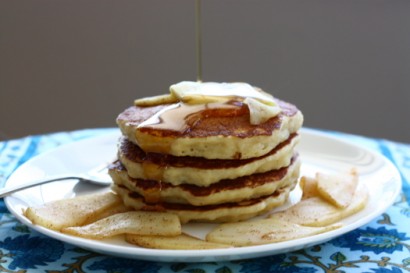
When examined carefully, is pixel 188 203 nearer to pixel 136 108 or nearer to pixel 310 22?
pixel 136 108

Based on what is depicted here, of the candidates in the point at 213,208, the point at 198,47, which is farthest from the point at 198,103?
the point at 198,47

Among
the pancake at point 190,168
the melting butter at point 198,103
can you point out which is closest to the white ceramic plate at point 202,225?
the pancake at point 190,168

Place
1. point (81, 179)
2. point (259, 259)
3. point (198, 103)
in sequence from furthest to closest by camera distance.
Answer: point (81, 179), point (198, 103), point (259, 259)

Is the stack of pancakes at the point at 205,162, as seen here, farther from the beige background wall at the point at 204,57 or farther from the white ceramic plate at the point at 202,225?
the beige background wall at the point at 204,57

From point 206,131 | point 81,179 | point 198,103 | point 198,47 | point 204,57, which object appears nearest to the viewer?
point 206,131

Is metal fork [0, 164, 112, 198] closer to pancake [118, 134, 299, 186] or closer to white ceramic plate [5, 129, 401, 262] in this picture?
white ceramic plate [5, 129, 401, 262]

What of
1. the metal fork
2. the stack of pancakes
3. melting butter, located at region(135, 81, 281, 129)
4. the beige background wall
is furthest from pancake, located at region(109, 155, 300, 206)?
the beige background wall

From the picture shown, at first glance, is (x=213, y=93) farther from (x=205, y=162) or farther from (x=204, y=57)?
(x=204, y=57)

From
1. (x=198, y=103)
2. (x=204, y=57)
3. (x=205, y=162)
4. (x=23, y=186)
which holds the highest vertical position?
(x=198, y=103)
